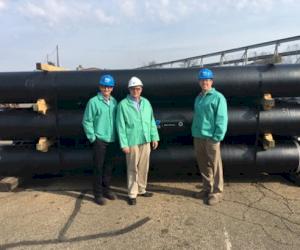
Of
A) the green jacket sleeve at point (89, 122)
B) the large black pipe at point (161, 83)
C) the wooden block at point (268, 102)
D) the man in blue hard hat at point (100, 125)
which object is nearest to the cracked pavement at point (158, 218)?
the man in blue hard hat at point (100, 125)

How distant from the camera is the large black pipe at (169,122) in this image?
519cm

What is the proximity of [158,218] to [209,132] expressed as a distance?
127cm

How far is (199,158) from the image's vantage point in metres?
4.86

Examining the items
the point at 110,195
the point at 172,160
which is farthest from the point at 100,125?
the point at 172,160

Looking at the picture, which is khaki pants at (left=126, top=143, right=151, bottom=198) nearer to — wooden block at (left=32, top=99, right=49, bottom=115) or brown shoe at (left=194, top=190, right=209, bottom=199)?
brown shoe at (left=194, top=190, right=209, bottom=199)

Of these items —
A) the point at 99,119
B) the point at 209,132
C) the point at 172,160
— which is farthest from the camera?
the point at 172,160

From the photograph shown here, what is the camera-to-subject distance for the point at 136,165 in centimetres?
476

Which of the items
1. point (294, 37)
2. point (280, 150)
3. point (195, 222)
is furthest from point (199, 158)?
point (294, 37)

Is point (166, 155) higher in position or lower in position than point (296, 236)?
higher

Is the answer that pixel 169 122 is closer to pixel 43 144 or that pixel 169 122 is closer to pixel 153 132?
pixel 153 132

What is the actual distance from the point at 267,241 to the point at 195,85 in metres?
2.41

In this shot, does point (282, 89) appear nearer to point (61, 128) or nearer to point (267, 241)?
point (267, 241)

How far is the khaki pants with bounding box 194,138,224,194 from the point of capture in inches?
183

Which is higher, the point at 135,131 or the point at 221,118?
the point at 221,118
